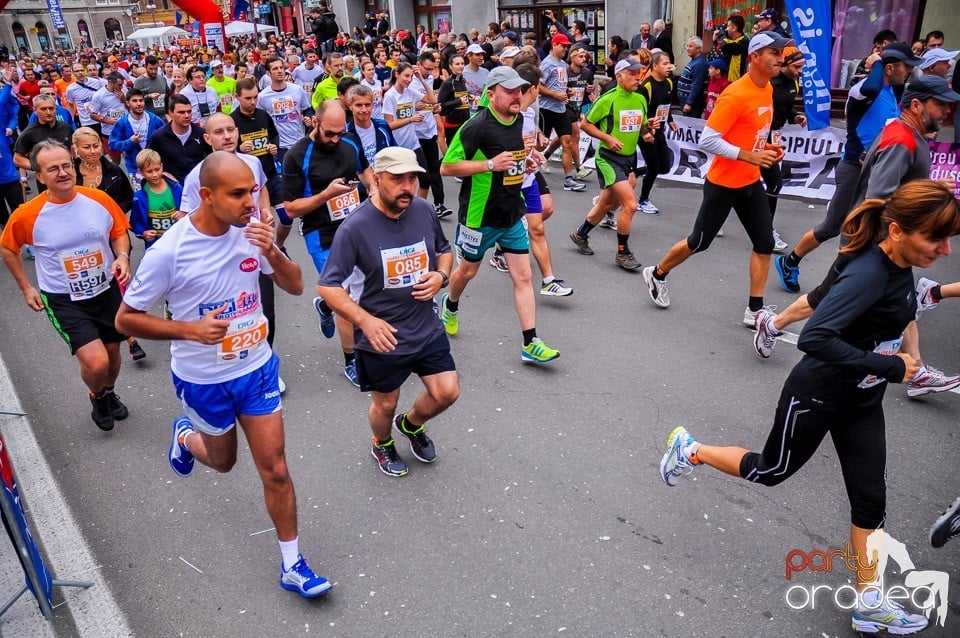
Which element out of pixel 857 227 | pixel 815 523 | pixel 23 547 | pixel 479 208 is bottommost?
pixel 815 523

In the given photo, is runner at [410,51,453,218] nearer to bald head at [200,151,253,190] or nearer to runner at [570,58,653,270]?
runner at [570,58,653,270]

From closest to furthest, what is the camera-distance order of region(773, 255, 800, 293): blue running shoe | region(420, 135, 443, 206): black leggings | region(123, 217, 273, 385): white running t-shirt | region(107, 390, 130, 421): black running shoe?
region(123, 217, 273, 385): white running t-shirt → region(107, 390, 130, 421): black running shoe → region(773, 255, 800, 293): blue running shoe → region(420, 135, 443, 206): black leggings

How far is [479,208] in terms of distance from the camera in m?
5.49

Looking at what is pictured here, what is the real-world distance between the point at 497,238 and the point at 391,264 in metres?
1.95

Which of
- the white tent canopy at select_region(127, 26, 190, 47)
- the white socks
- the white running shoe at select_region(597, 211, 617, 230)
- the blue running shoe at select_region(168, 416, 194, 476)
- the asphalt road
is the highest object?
the white tent canopy at select_region(127, 26, 190, 47)

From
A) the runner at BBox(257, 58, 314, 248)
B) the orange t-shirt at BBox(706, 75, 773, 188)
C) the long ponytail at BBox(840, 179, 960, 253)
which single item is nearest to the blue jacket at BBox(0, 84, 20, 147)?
the runner at BBox(257, 58, 314, 248)

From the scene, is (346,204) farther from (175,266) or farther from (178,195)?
(175,266)

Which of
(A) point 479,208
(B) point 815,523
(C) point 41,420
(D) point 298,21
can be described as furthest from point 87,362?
(D) point 298,21

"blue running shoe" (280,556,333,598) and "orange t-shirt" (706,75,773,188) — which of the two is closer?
"blue running shoe" (280,556,333,598)

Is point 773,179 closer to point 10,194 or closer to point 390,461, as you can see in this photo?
point 390,461

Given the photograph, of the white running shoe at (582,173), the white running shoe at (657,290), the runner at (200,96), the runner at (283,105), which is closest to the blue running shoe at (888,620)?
the white running shoe at (657,290)

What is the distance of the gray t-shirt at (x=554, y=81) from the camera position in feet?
34.5

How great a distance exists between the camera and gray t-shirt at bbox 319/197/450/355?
12.2 feet

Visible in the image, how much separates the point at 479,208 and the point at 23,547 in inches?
140
